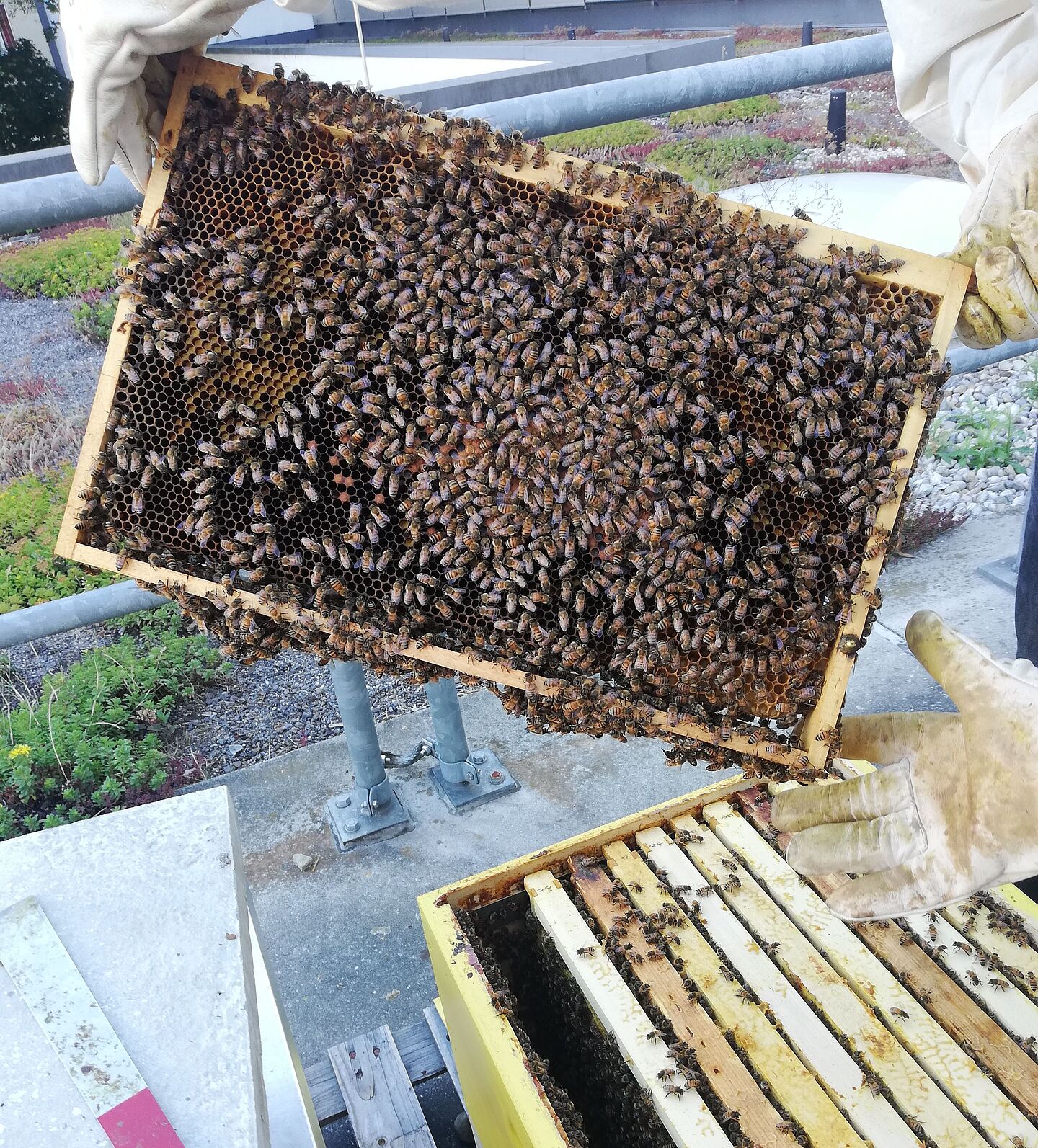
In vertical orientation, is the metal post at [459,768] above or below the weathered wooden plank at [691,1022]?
below

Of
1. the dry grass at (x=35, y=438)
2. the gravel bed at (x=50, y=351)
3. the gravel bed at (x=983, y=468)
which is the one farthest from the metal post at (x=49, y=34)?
the gravel bed at (x=983, y=468)

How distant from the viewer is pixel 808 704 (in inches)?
98.0

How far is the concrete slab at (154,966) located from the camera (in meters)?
1.70

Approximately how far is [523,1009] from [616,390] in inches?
109

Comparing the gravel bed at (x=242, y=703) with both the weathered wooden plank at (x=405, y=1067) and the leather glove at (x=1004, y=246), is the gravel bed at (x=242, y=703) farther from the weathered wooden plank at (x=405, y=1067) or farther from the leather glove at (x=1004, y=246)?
the leather glove at (x=1004, y=246)

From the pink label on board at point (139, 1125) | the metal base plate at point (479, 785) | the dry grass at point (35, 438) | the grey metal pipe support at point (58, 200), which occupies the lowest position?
the metal base plate at point (479, 785)

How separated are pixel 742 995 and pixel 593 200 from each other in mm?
2656

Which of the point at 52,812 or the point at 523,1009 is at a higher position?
the point at 523,1009

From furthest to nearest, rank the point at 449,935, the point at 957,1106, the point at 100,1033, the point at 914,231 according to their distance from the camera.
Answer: the point at 914,231 < the point at 449,935 < the point at 957,1106 < the point at 100,1033

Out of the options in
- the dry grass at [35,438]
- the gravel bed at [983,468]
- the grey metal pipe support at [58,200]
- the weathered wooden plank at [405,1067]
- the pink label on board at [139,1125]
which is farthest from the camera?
the gravel bed at [983,468]

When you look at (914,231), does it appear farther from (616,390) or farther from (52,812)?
(52,812)

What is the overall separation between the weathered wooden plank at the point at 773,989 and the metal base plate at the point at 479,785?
6.71 ft

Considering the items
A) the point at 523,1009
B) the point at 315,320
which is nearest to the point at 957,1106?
the point at 523,1009

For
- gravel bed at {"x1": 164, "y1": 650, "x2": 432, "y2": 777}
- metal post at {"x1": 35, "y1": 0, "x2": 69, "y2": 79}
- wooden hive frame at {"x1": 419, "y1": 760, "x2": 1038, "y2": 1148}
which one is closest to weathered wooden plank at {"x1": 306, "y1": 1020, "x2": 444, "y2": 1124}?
wooden hive frame at {"x1": 419, "y1": 760, "x2": 1038, "y2": 1148}
